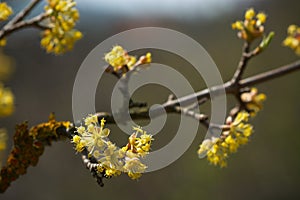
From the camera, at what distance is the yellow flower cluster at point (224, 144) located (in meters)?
0.62

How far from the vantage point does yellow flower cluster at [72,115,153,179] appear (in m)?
0.44

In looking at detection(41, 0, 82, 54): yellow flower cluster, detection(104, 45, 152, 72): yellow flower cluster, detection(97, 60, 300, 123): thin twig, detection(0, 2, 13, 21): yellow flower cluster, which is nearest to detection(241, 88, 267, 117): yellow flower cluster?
detection(97, 60, 300, 123): thin twig

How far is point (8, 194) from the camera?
11.7 ft

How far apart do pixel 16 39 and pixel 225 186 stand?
2.90 metres

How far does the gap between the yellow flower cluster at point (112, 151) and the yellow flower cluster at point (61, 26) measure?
0.28m

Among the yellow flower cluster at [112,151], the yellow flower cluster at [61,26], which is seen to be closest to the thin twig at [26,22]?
the yellow flower cluster at [61,26]

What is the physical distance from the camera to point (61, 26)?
0.72 meters

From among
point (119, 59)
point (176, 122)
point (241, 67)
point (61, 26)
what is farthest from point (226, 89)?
point (176, 122)

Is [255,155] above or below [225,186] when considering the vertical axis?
above

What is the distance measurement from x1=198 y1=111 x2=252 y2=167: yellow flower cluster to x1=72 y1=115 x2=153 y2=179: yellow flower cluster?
18 centimetres

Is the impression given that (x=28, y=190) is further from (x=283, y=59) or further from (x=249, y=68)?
(x=283, y=59)

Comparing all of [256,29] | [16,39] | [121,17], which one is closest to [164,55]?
[121,17]

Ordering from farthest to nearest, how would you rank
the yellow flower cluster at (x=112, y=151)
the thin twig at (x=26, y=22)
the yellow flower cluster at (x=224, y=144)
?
the thin twig at (x=26, y=22)
the yellow flower cluster at (x=224, y=144)
the yellow flower cluster at (x=112, y=151)

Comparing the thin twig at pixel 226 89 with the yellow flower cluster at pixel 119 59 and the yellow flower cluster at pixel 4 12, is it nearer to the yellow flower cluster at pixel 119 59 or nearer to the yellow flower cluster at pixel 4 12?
the yellow flower cluster at pixel 119 59
